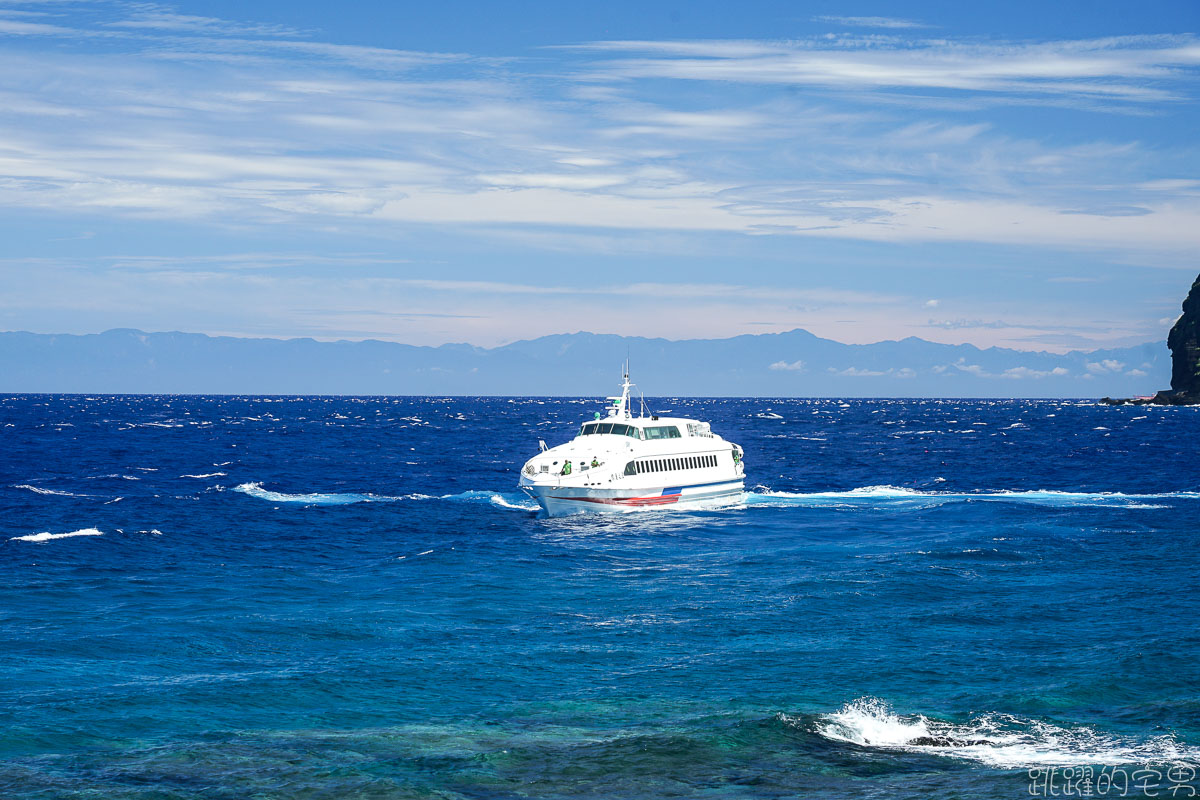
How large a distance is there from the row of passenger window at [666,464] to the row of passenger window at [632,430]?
166cm

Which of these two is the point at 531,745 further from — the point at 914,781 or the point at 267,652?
the point at 267,652

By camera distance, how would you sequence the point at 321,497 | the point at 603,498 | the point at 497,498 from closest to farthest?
1. the point at 603,498
2. the point at 497,498
3. the point at 321,497

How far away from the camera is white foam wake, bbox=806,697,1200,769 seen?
2103 cm

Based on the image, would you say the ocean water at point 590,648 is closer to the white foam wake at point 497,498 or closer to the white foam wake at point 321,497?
the white foam wake at point 497,498

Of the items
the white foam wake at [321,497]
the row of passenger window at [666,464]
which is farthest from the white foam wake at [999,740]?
the white foam wake at [321,497]

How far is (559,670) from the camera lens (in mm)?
28562

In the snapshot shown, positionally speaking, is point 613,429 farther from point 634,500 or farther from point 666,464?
point 634,500

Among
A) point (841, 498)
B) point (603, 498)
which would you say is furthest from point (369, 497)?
point (841, 498)

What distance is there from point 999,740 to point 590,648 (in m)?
12.3

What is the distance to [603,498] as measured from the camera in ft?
196

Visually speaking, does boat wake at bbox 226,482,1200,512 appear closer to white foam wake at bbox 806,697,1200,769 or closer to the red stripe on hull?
the red stripe on hull

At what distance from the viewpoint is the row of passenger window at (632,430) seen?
6356 cm

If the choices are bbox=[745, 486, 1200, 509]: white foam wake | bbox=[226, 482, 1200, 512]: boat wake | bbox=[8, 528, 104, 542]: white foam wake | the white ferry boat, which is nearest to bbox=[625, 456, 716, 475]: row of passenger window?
the white ferry boat

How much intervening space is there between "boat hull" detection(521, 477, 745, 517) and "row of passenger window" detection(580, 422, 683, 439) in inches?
138
